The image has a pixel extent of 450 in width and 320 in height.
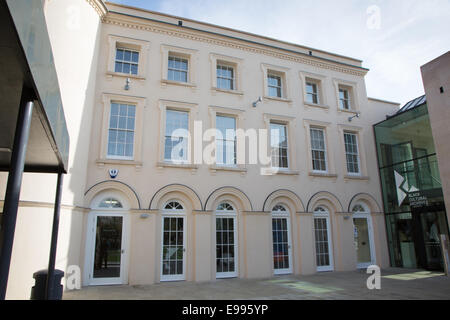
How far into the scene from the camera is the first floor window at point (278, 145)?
13.7 meters

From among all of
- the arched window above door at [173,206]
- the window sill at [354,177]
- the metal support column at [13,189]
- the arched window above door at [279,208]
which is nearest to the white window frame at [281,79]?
the window sill at [354,177]

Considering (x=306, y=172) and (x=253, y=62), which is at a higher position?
(x=253, y=62)

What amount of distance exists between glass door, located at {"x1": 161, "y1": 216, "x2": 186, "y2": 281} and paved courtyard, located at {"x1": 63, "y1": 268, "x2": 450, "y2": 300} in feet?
1.41

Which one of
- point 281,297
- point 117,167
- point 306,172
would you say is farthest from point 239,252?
point 117,167

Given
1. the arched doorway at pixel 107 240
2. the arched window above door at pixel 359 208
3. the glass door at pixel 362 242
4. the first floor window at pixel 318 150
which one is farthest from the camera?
the arched window above door at pixel 359 208

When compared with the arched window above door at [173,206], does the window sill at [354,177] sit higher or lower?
higher

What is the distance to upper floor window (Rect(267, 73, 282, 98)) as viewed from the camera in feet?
48.0

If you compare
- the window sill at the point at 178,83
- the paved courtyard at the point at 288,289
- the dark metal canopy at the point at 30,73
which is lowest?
the paved courtyard at the point at 288,289

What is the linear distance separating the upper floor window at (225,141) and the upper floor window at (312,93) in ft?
15.1

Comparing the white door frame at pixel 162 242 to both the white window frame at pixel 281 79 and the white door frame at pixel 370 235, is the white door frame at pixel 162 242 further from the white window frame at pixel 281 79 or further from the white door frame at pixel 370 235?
the white door frame at pixel 370 235

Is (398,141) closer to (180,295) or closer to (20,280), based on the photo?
(180,295)

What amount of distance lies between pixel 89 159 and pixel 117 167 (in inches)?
38.4

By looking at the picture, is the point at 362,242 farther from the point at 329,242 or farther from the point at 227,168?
the point at 227,168

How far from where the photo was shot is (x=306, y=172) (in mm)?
13906
